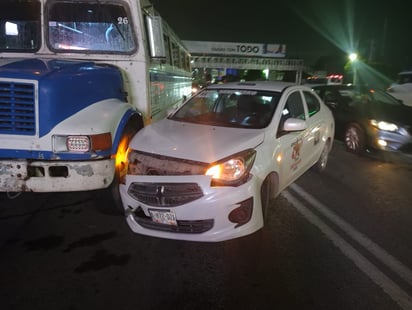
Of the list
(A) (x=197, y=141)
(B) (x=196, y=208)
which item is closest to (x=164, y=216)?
(B) (x=196, y=208)

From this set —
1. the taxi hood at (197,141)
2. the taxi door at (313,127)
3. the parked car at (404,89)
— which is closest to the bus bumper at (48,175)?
the taxi hood at (197,141)

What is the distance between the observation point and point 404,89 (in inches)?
481

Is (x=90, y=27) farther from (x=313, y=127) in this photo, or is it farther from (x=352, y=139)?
(x=352, y=139)

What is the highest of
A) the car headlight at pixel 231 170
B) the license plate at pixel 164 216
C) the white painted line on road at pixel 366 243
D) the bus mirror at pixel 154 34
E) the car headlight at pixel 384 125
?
the bus mirror at pixel 154 34

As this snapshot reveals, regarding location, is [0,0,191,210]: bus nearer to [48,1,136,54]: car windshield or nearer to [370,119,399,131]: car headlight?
[48,1,136,54]: car windshield

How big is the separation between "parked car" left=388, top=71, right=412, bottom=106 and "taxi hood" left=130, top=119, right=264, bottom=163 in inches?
412

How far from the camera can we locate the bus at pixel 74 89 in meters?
3.49

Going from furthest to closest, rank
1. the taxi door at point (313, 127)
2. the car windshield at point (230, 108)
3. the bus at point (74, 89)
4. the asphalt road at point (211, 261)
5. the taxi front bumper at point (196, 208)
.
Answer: the taxi door at point (313, 127), the car windshield at point (230, 108), the bus at point (74, 89), the taxi front bumper at point (196, 208), the asphalt road at point (211, 261)

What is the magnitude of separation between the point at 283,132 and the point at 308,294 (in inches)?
75.4

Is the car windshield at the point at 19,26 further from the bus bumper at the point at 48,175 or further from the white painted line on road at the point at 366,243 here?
the white painted line on road at the point at 366,243

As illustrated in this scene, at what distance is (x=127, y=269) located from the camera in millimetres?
3188

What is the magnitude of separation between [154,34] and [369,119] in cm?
505

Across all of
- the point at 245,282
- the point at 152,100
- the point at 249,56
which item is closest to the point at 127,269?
the point at 245,282

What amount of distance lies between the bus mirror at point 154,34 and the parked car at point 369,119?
193 inches
